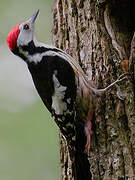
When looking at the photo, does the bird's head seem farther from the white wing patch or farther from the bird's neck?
the white wing patch

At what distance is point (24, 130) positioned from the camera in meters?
5.67

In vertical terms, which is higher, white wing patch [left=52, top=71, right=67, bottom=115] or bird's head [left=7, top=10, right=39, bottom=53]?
bird's head [left=7, top=10, right=39, bottom=53]

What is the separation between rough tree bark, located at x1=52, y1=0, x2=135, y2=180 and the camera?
344 centimetres

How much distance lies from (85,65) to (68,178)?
1.03 metres

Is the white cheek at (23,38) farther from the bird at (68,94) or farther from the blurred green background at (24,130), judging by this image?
the blurred green background at (24,130)

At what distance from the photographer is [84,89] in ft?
12.6

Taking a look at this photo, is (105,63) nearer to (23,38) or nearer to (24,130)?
(23,38)

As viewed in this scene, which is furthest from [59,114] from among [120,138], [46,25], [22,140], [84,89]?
[46,25]

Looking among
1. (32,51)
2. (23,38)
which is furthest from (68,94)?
(23,38)

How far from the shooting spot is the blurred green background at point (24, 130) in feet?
18.8

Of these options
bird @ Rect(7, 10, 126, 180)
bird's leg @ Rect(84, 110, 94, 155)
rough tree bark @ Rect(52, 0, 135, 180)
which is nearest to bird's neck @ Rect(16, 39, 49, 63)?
bird @ Rect(7, 10, 126, 180)

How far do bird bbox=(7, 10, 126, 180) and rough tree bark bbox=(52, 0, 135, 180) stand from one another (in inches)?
3.1

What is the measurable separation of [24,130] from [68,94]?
2070mm

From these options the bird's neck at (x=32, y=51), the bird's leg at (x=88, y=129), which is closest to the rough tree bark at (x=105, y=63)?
the bird's leg at (x=88, y=129)
